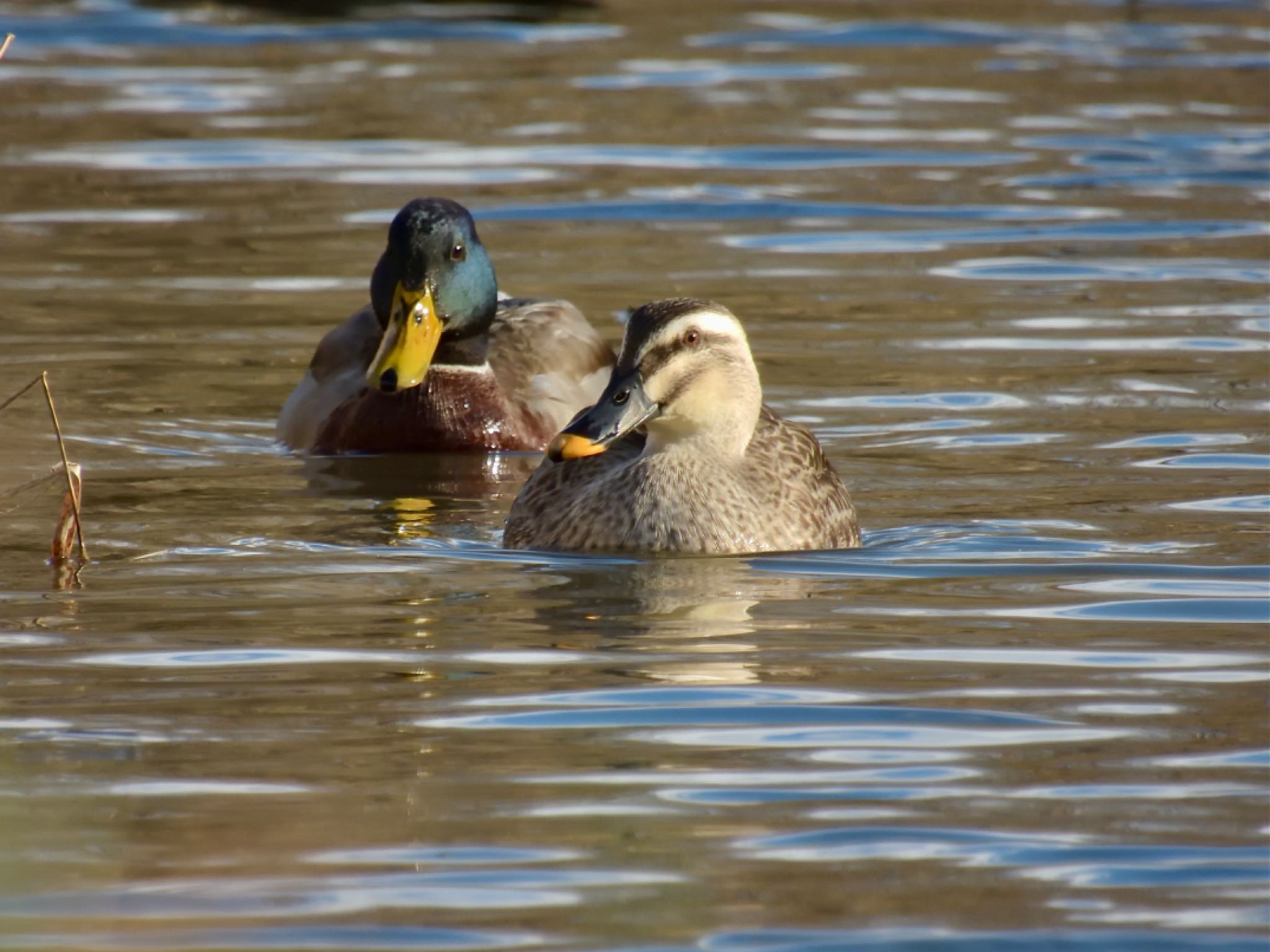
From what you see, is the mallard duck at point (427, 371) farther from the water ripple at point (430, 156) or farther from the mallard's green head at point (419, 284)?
the water ripple at point (430, 156)

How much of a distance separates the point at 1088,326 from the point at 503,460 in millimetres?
3247

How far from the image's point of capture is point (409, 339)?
36.4 feet

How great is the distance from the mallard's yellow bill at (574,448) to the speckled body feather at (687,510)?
466mm

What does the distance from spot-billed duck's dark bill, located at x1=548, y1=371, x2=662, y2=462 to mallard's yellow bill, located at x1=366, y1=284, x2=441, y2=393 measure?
2675 mm

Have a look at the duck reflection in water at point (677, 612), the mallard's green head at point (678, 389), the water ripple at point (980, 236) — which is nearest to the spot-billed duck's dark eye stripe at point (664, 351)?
the mallard's green head at point (678, 389)

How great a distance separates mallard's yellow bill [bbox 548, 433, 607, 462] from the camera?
26.6ft

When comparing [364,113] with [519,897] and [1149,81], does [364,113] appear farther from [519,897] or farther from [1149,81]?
[519,897]

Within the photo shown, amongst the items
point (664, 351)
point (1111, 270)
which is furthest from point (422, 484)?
point (1111, 270)

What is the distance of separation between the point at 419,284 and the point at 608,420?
308 centimetres

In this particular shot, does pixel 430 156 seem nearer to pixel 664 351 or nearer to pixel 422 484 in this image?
pixel 422 484

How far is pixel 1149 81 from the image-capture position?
2098cm

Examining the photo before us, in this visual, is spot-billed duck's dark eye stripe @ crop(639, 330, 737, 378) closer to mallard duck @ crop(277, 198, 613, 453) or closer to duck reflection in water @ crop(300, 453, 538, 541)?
duck reflection in water @ crop(300, 453, 538, 541)

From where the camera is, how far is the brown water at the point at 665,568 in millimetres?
5031

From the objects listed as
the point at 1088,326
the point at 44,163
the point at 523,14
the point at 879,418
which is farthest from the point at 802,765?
the point at 523,14
